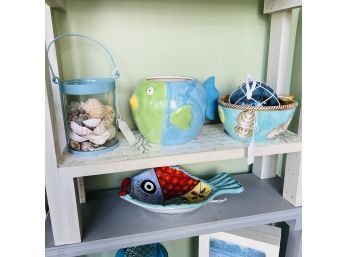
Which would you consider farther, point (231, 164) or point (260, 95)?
point (231, 164)

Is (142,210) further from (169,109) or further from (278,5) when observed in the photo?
(278,5)

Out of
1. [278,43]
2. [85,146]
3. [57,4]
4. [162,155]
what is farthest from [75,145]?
[278,43]

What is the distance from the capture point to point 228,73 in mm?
686

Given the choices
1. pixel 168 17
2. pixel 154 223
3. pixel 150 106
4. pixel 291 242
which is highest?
pixel 168 17

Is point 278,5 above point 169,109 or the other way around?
above

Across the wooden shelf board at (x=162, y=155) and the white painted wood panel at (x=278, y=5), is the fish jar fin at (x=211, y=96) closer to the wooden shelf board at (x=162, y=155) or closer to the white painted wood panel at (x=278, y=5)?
the wooden shelf board at (x=162, y=155)

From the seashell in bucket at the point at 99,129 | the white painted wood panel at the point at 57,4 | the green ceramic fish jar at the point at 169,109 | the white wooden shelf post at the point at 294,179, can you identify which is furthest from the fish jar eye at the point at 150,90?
the white wooden shelf post at the point at 294,179

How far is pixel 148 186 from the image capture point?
2.14ft

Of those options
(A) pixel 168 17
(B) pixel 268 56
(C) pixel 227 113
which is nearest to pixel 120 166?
(C) pixel 227 113

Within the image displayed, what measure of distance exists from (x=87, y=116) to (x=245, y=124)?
31cm

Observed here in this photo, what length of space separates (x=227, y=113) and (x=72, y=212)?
1.17ft

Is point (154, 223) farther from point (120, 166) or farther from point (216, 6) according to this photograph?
point (216, 6)

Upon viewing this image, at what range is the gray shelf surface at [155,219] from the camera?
51cm

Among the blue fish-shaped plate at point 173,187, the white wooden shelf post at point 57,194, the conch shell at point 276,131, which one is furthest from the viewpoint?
the blue fish-shaped plate at point 173,187
